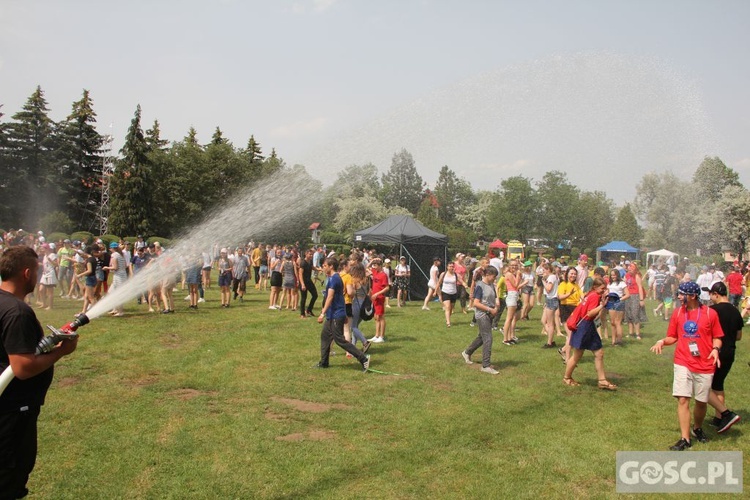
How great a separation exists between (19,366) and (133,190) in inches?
2070

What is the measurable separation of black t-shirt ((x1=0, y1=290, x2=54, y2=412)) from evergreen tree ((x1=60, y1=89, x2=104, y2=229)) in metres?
58.8

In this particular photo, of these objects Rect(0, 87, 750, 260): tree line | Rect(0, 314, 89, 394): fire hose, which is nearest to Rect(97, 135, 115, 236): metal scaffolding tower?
Rect(0, 87, 750, 260): tree line

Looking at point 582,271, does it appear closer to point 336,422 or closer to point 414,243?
point 414,243

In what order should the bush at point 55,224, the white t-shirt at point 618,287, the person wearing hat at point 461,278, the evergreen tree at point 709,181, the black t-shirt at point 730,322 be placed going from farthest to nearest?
the bush at point 55,224
the evergreen tree at point 709,181
the person wearing hat at point 461,278
the white t-shirt at point 618,287
the black t-shirt at point 730,322

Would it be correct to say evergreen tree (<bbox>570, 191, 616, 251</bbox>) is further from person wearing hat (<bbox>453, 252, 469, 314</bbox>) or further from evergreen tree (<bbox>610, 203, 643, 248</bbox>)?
person wearing hat (<bbox>453, 252, 469, 314</bbox>)

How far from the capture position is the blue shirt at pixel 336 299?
10.0m

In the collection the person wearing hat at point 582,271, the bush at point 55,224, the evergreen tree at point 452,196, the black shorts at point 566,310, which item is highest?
the evergreen tree at point 452,196

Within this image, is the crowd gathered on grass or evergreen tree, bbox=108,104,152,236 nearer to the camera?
the crowd gathered on grass

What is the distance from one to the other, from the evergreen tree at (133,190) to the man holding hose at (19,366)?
52.0 meters

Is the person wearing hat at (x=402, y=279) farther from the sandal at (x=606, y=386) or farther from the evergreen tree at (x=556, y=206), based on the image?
the evergreen tree at (x=556, y=206)

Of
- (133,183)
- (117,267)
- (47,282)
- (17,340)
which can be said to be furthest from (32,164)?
(17,340)

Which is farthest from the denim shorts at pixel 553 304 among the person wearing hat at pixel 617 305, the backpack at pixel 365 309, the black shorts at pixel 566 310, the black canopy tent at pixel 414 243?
the black canopy tent at pixel 414 243

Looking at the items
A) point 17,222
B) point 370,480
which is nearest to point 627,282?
point 370,480

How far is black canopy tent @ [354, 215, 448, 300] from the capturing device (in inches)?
917
